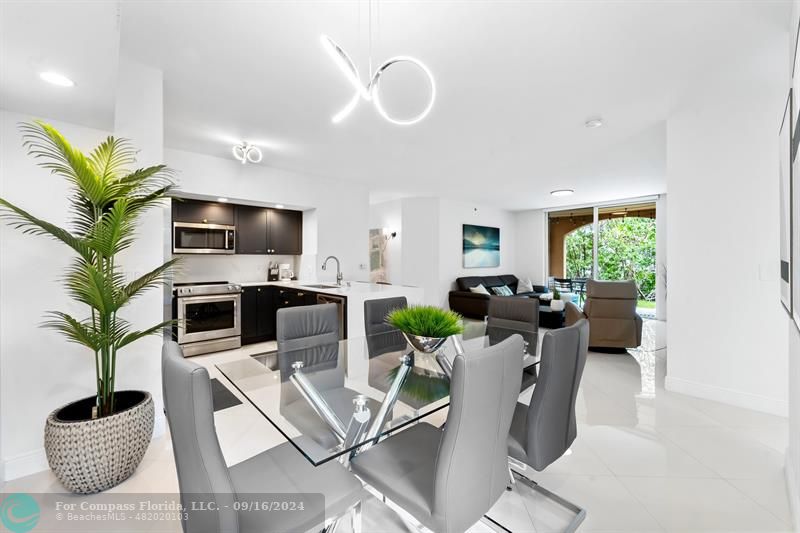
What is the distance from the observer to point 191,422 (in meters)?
0.94

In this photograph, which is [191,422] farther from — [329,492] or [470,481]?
[470,481]

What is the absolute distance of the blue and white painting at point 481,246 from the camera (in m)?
8.18

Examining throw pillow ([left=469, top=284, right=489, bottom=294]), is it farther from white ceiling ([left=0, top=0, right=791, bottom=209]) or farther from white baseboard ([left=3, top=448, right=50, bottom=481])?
white baseboard ([left=3, top=448, right=50, bottom=481])

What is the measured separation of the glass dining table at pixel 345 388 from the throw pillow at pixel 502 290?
214 inches

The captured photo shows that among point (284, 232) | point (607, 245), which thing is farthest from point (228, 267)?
point (607, 245)

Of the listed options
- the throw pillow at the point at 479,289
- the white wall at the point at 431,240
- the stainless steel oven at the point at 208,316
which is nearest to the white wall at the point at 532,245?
the white wall at the point at 431,240

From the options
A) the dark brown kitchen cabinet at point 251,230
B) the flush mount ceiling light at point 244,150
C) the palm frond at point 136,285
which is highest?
the flush mount ceiling light at point 244,150

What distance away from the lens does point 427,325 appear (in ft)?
6.00

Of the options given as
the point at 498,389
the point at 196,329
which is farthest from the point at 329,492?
the point at 196,329

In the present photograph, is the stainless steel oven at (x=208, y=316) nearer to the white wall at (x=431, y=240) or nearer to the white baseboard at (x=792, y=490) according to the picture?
the white wall at (x=431, y=240)

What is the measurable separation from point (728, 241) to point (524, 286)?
233 inches

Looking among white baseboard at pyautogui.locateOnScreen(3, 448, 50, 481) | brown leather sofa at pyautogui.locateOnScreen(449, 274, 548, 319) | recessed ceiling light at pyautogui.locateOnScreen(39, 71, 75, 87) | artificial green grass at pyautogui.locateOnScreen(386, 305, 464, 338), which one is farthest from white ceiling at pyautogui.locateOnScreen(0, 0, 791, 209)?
brown leather sofa at pyautogui.locateOnScreen(449, 274, 548, 319)

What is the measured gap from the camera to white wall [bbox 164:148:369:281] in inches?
167

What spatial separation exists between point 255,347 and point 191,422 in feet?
13.5
